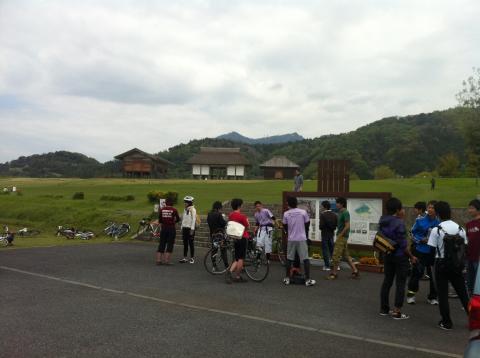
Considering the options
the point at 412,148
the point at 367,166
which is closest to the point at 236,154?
the point at 367,166

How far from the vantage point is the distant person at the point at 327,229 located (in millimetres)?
10656

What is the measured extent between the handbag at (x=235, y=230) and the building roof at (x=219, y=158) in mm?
53756

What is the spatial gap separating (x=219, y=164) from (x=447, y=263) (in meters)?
57.7

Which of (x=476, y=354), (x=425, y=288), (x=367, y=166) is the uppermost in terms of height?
(x=367, y=166)

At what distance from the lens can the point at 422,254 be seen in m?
8.00

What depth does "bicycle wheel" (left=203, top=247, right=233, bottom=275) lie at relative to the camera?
10.4 m

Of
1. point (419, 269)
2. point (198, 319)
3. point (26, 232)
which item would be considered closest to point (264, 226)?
point (419, 269)

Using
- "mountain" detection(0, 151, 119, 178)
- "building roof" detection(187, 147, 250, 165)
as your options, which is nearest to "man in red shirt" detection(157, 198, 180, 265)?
"building roof" detection(187, 147, 250, 165)

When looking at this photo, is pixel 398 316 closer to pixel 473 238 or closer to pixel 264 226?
pixel 473 238

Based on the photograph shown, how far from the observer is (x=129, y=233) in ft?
64.2

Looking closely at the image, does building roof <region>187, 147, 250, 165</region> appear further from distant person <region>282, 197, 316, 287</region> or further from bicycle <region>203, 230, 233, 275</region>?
distant person <region>282, 197, 316, 287</region>

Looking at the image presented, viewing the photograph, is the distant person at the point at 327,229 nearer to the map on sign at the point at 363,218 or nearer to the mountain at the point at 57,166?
the map on sign at the point at 363,218

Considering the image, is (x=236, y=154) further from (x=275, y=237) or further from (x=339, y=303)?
(x=339, y=303)

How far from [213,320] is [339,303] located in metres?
2.50
